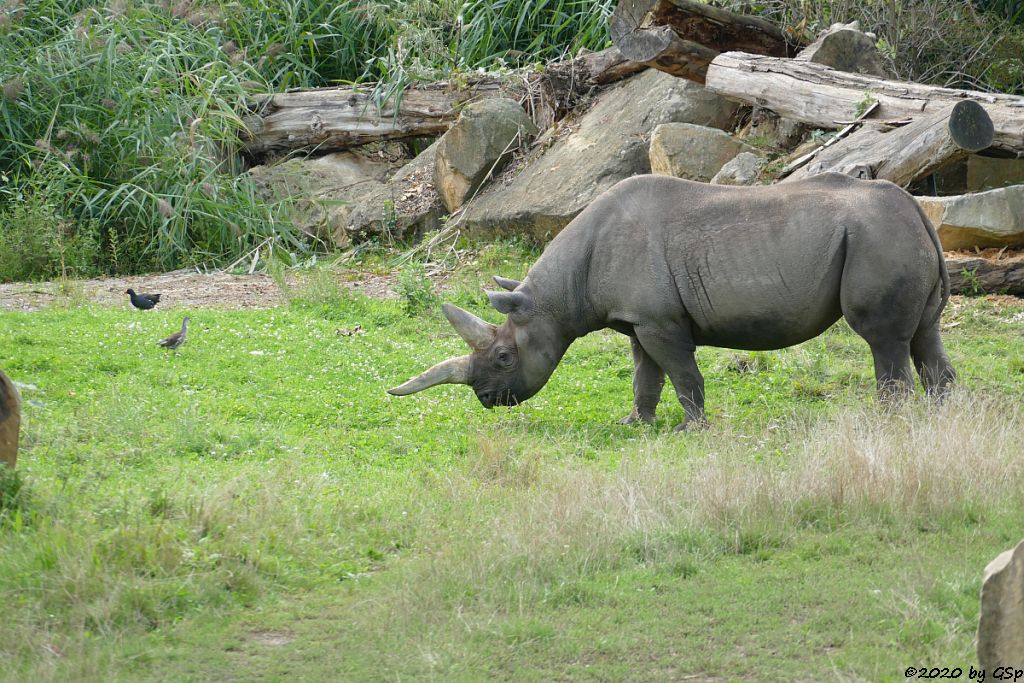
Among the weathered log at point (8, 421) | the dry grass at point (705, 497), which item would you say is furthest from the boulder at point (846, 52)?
the weathered log at point (8, 421)

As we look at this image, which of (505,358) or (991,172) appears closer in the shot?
(505,358)

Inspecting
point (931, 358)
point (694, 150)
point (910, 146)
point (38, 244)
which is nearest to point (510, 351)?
point (931, 358)

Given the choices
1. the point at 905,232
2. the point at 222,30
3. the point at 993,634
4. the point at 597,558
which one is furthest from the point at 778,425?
→ the point at 222,30

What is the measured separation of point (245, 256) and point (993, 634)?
1531 centimetres

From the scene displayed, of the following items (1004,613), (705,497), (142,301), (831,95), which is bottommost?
(142,301)

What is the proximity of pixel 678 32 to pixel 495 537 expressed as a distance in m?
10.3

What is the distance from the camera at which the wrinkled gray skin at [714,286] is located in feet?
30.5

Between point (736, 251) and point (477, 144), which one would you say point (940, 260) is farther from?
point (477, 144)

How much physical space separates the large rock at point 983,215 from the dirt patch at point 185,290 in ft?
21.0

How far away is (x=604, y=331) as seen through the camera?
1357 centimetres

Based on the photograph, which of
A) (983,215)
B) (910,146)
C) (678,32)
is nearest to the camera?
(910,146)

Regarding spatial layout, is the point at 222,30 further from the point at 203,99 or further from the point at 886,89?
the point at 886,89

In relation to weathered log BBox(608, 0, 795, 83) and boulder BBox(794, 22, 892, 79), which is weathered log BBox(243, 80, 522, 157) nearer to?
weathered log BBox(608, 0, 795, 83)

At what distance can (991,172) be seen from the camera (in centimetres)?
1422
